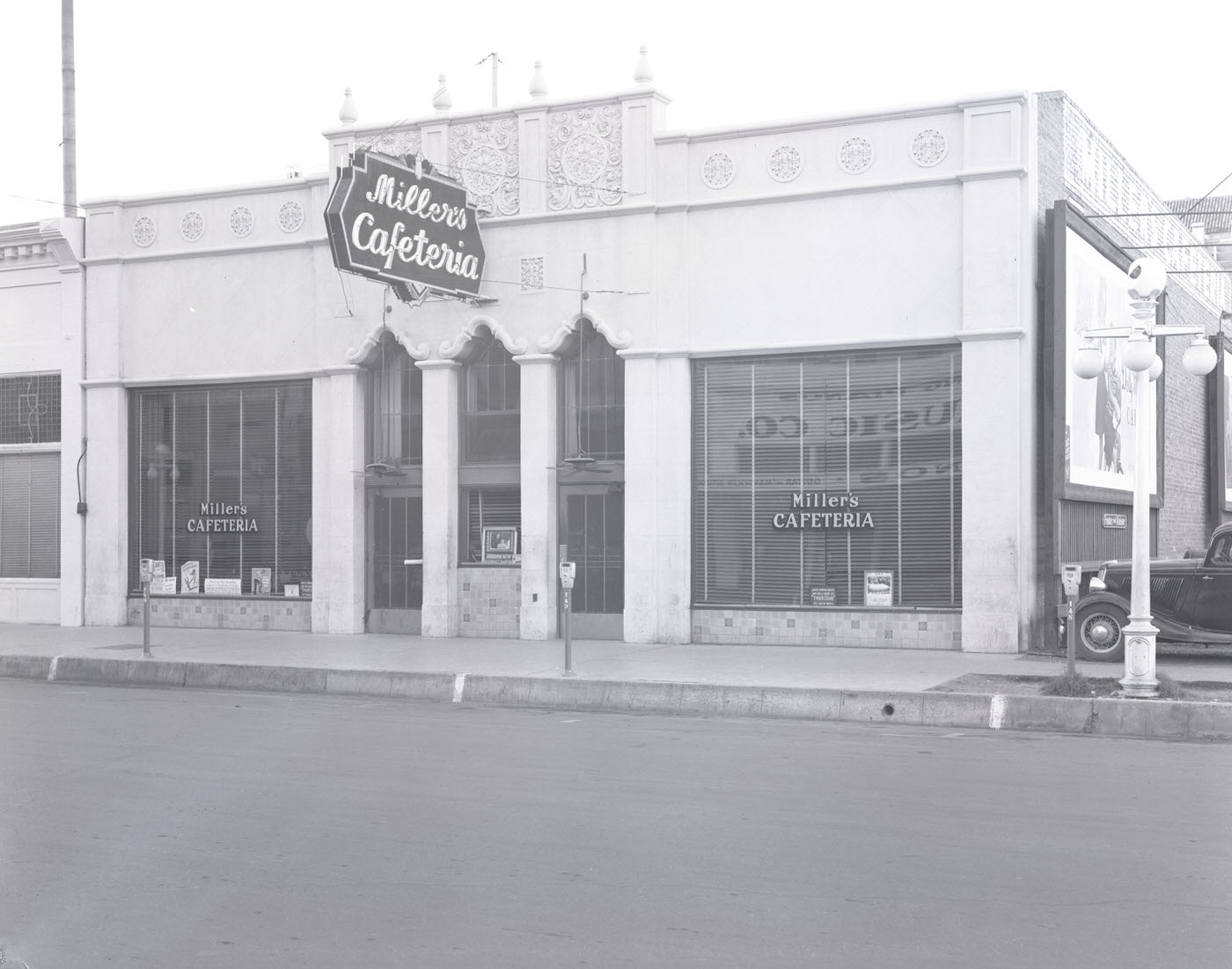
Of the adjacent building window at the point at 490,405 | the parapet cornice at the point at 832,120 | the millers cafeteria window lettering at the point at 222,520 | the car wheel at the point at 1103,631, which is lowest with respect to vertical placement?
the car wheel at the point at 1103,631

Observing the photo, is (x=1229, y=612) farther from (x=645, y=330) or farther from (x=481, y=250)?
(x=481, y=250)

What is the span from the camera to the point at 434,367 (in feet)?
70.1

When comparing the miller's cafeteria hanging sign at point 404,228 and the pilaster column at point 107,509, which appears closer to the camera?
the miller's cafeteria hanging sign at point 404,228

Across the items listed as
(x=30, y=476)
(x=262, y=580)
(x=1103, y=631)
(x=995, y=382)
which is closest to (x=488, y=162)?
(x=262, y=580)

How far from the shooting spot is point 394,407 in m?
22.1

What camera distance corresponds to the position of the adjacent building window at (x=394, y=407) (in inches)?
864

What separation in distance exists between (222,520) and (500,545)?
4.94 m

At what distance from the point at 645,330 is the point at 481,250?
2.77m

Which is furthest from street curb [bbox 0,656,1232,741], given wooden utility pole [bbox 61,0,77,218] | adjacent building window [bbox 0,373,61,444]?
wooden utility pole [bbox 61,0,77,218]

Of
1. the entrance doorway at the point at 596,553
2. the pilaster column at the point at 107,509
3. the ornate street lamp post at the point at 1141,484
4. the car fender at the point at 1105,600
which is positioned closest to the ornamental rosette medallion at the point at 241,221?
the pilaster column at the point at 107,509

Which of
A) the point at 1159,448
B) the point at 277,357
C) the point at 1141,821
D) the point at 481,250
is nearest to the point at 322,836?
the point at 1141,821

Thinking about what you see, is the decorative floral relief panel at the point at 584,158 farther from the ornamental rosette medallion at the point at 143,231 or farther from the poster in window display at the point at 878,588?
the ornamental rosette medallion at the point at 143,231

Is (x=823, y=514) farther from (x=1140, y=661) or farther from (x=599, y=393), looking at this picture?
(x=1140, y=661)

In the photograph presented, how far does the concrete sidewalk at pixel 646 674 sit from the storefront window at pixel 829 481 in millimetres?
935
